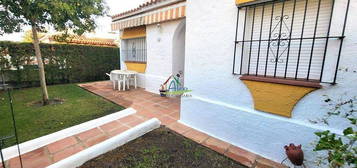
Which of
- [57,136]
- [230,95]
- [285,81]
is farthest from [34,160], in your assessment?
[285,81]

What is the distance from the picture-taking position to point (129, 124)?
14.5 ft

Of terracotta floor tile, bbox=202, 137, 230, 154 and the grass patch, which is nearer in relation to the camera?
the grass patch

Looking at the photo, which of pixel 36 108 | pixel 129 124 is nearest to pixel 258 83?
pixel 129 124

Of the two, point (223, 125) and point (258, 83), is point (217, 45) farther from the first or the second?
point (223, 125)

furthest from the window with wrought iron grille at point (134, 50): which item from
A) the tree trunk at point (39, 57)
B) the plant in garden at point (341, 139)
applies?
the plant in garden at point (341, 139)

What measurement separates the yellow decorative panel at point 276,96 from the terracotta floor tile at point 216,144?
1.14 meters

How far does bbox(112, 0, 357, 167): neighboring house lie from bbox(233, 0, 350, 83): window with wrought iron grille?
1cm

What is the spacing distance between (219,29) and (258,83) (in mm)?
1481

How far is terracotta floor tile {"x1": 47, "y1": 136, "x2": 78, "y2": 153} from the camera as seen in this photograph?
323 cm

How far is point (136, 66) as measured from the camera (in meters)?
9.39

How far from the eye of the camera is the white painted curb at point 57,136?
10.1 ft

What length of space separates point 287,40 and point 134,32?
8.27 meters

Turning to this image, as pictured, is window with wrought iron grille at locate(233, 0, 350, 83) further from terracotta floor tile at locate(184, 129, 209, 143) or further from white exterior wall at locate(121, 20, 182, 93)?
white exterior wall at locate(121, 20, 182, 93)

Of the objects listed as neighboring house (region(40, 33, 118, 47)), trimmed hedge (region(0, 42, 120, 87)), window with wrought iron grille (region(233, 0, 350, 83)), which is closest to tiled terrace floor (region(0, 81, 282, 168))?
window with wrought iron grille (region(233, 0, 350, 83))
